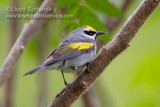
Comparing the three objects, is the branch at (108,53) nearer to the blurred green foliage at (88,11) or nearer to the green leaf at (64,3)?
the blurred green foliage at (88,11)

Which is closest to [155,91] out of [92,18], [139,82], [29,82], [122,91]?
[139,82]

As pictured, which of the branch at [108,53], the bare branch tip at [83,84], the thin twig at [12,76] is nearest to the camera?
the branch at [108,53]

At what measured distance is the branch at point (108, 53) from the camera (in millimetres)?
2357

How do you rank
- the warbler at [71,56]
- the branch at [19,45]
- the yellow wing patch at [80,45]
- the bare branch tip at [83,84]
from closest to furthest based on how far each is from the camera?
1. the bare branch tip at [83,84]
2. the branch at [19,45]
3. the warbler at [71,56]
4. the yellow wing patch at [80,45]

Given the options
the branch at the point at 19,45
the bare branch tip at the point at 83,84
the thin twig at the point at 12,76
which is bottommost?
the thin twig at the point at 12,76

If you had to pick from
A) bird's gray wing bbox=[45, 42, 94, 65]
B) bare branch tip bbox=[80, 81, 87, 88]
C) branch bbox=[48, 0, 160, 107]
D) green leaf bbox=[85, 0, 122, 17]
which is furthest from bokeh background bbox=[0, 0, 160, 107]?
bare branch tip bbox=[80, 81, 87, 88]

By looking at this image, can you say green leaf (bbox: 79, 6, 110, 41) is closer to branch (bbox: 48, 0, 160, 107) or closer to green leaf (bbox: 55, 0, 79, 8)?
green leaf (bbox: 55, 0, 79, 8)

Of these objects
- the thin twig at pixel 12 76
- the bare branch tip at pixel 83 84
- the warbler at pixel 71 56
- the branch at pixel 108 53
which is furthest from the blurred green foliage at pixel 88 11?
the thin twig at pixel 12 76

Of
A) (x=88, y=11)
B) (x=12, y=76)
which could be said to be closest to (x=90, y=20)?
(x=88, y=11)

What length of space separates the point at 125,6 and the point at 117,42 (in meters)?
1.98

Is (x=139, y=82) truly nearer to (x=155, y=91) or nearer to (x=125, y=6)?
(x=155, y=91)

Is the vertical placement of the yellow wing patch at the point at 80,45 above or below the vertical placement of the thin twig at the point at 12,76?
above

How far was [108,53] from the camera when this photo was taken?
2527 mm

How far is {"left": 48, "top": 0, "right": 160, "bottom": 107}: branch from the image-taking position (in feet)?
7.73
